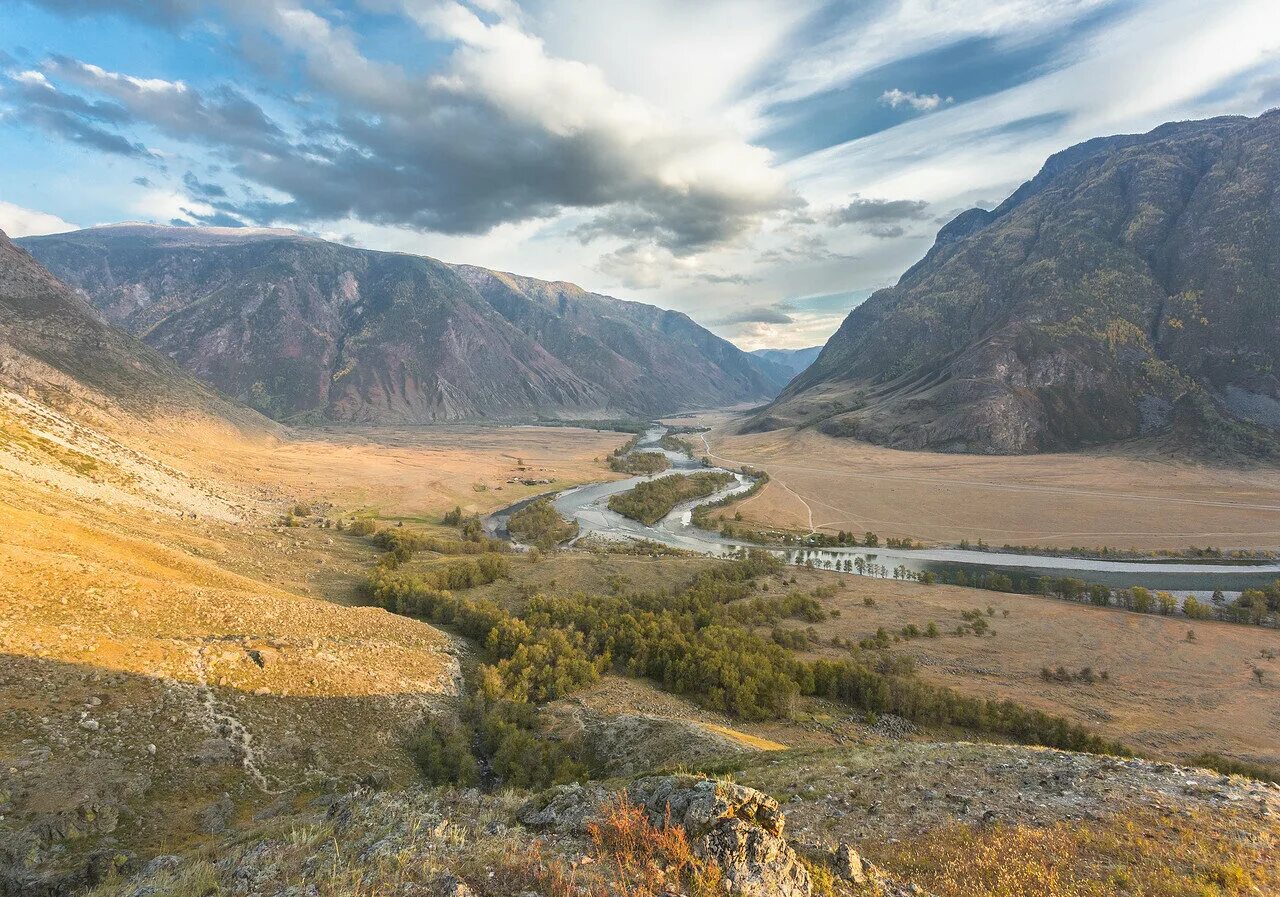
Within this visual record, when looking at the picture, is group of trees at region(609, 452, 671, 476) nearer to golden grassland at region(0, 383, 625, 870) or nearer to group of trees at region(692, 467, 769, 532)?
group of trees at region(692, 467, 769, 532)

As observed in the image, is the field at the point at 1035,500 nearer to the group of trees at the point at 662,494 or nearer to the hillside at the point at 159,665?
the group of trees at the point at 662,494

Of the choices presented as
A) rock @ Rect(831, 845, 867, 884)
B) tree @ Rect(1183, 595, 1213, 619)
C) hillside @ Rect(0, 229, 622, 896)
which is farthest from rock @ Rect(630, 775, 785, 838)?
tree @ Rect(1183, 595, 1213, 619)

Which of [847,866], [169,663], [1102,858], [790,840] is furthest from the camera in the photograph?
[169,663]

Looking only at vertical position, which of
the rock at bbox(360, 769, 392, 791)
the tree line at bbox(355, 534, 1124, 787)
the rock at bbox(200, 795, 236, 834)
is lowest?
the tree line at bbox(355, 534, 1124, 787)

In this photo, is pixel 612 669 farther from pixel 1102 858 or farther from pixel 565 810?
pixel 1102 858

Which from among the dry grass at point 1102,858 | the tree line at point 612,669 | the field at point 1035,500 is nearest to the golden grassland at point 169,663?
the tree line at point 612,669

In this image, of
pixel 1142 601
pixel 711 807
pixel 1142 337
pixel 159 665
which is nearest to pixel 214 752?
pixel 159 665
